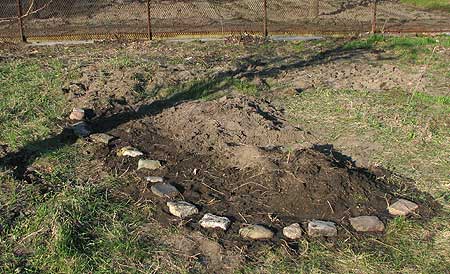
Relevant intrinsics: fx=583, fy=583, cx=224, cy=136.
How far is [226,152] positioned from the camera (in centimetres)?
586

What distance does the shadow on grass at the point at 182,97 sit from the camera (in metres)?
5.88

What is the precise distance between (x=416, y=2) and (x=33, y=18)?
1174 centimetres

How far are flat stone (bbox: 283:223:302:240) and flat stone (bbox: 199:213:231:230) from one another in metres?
0.46

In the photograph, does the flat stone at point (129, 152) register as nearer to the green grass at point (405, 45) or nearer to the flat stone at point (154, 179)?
the flat stone at point (154, 179)

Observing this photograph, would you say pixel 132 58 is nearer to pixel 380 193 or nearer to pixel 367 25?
pixel 380 193

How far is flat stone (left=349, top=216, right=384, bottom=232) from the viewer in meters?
4.66

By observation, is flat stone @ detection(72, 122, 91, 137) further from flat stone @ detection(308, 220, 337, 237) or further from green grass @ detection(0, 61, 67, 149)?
flat stone @ detection(308, 220, 337, 237)

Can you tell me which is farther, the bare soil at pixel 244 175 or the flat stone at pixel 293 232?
the bare soil at pixel 244 175

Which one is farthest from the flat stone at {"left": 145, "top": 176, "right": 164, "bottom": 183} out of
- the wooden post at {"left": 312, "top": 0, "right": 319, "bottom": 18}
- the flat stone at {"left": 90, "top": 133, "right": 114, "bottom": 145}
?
the wooden post at {"left": 312, "top": 0, "right": 319, "bottom": 18}

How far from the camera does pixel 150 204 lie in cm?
494

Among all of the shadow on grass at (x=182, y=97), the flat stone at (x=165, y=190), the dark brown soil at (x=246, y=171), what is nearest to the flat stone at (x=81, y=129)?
the shadow on grass at (x=182, y=97)

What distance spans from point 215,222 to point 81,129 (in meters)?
2.65

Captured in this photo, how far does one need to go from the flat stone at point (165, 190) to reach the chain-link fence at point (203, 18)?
296 inches

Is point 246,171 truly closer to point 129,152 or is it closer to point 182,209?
point 182,209
